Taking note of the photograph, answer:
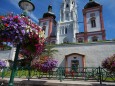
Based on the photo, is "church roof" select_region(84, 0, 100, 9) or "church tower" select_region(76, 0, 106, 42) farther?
"church roof" select_region(84, 0, 100, 9)

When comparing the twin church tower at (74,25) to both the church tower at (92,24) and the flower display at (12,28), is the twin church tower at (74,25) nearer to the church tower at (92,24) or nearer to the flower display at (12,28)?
the church tower at (92,24)

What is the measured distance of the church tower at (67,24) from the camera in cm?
3750

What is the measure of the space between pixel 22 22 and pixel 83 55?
1513 cm

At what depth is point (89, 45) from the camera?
19234 mm

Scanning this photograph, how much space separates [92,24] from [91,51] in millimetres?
17482

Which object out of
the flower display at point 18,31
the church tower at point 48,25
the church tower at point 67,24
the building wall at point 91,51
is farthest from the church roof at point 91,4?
the flower display at point 18,31

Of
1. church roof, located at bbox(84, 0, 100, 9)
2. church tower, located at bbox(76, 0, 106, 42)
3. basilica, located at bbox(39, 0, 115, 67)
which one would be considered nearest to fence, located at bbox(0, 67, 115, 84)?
basilica, located at bbox(39, 0, 115, 67)

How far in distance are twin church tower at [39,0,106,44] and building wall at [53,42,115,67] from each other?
1092cm

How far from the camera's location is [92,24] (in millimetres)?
34531

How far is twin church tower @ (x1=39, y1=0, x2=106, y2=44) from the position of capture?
108 feet

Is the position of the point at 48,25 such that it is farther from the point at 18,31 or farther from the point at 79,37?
the point at 18,31

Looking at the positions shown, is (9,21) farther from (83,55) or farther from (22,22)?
(83,55)

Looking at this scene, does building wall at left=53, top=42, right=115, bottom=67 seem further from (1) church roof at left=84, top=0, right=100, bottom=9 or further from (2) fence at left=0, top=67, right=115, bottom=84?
(1) church roof at left=84, top=0, right=100, bottom=9

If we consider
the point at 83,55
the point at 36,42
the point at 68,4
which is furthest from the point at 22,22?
A: the point at 68,4
